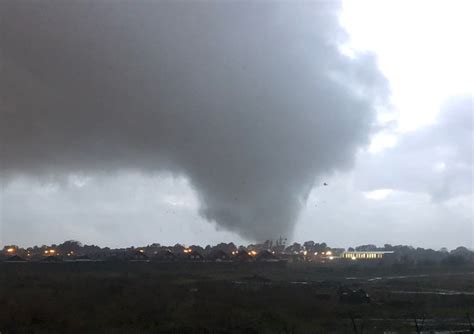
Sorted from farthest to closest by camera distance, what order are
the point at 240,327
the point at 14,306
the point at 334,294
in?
the point at 334,294 → the point at 14,306 → the point at 240,327

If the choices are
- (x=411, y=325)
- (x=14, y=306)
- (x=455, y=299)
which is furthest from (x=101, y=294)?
(x=455, y=299)

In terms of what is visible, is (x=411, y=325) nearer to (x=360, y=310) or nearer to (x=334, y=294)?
(x=360, y=310)

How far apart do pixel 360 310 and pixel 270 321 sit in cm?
1068

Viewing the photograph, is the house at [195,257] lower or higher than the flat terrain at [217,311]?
higher

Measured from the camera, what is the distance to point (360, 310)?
37750mm

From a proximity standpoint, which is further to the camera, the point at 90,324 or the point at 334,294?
the point at 334,294

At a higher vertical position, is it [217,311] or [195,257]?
[195,257]

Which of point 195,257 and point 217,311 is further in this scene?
point 195,257

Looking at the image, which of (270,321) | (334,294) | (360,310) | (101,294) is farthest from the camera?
(334,294)

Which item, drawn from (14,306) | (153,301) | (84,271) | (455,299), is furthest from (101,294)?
(84,271)

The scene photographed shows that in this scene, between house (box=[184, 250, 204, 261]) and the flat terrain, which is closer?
the flat terrain

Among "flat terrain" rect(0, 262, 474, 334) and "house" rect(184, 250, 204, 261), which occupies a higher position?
"house" rect(184, 250, 204, 261)

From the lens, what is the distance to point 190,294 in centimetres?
4472

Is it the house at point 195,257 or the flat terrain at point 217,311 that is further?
the house at point 195,257
